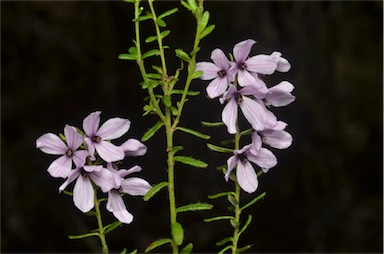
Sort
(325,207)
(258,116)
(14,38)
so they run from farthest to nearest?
(325,207)
(14,38)
(258,116)

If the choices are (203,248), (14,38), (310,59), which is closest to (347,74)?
(310,59)

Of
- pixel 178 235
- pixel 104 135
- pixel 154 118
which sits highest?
pixel 154 118

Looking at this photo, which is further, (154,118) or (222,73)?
(154,118)

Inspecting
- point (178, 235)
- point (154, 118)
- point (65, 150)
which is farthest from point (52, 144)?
point (154, 118)

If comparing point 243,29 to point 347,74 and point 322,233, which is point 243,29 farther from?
point 322,233

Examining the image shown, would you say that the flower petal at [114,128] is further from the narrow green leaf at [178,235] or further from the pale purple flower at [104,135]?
the narrow green leaf at [178,235]

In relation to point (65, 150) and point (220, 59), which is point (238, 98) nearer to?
point (220, 59)

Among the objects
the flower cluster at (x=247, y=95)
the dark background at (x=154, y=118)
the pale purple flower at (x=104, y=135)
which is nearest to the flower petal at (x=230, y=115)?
the flower cluster at (x=247, y=95)
